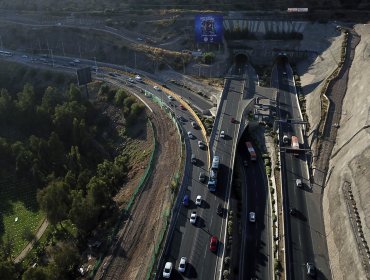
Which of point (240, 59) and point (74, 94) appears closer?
point (74, 94)

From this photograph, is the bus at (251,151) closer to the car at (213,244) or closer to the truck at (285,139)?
the truck at (285,139)

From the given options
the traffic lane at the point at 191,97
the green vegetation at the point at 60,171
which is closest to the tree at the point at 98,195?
the green vegetation at the point at 60,171

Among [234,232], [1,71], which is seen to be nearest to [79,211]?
[234,232]

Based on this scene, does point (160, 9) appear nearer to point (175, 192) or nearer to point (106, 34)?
point (106, 34)

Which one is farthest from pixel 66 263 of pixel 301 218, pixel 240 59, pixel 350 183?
pixel 240 59

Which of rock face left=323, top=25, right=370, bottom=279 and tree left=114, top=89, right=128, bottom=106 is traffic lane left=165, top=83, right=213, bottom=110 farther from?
rock face left=323, top=25, right=370, bottom=279

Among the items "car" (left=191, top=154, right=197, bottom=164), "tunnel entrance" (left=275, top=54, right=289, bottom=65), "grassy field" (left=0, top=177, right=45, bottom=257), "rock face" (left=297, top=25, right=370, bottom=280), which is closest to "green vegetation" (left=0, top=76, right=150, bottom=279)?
"grassy field" (left=0, top=177, right=45, bottom=257)

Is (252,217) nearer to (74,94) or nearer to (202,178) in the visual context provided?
(202,178)
